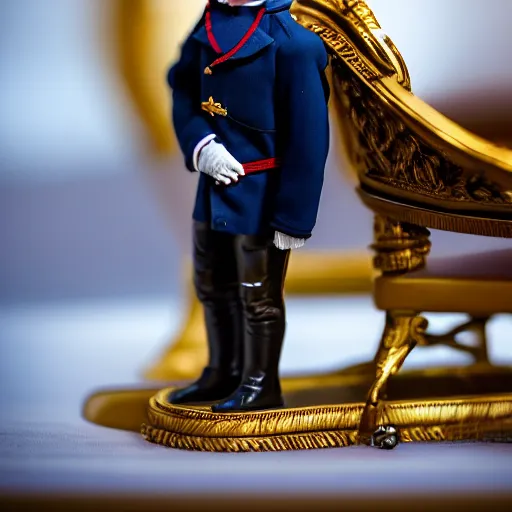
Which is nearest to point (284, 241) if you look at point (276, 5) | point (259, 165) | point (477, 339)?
point (259, 165)

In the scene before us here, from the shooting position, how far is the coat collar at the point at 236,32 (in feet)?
4.93

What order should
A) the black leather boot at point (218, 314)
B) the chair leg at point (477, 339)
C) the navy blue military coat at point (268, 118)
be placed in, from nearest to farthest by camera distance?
the navy blue military coat at point (268, 118) < the black leather boot at point (218, 314) < the chair leg at point (477, 339)

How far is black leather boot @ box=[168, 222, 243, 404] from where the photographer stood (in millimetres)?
1621

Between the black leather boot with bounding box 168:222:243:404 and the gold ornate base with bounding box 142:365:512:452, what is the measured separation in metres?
0.07

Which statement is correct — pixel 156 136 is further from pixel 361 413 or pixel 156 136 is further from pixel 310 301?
pixel 361 413

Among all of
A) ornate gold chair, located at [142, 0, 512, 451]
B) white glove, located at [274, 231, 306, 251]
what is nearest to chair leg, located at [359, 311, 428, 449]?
A: ornate gold chair, located at [142, 0, 512, 451]

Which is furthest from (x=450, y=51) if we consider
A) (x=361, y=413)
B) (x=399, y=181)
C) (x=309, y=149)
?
(x=361, y=413)

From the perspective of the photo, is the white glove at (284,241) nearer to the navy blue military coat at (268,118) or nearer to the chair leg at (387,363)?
the navy blue military coat at (268,118)

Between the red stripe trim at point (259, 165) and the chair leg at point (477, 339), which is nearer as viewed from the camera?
the red stripe trim at point (259, 165)

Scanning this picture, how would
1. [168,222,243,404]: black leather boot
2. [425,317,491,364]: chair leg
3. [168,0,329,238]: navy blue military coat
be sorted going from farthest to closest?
1. [425,317,491,364]: chair leg
2. [168,222,243,404]: black leather boot
3. [168,0,329,238]: navy blue military coat

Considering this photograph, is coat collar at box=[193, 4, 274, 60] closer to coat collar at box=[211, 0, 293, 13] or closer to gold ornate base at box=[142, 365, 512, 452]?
coat collar at box=[211, 0, 293, 13]

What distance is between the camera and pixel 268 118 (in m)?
1.53

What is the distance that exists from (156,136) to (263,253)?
2.35 ft

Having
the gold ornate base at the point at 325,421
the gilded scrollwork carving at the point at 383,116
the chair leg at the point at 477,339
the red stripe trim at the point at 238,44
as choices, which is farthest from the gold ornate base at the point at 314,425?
the red stripe trim at the point at 238,44
